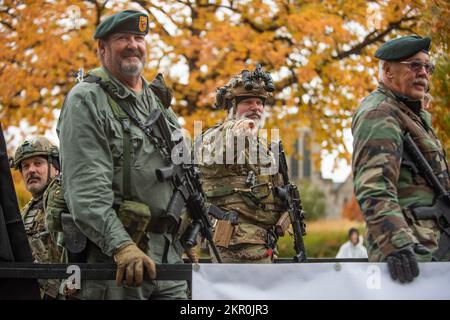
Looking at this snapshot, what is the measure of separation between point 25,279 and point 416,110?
96.0 inches

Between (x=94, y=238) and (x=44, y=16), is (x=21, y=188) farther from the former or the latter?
(x=94, y=238)

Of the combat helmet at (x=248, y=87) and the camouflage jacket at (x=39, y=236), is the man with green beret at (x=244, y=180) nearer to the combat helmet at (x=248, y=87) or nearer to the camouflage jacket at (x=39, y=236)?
the combat helmet at (x=248, y=87)

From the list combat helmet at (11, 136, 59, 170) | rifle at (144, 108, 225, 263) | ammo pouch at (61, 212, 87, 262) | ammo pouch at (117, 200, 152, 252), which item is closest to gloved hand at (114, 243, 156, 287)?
ammo pouch at (117, 200, 152, 252)

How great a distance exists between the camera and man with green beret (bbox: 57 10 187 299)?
512 centimetres

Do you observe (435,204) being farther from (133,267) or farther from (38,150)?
(38,150)

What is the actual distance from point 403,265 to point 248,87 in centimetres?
416

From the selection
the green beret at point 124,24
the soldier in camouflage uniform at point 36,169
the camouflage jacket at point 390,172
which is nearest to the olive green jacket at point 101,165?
the green beret at point 124,24

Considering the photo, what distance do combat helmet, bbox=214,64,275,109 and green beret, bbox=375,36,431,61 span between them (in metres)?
3.08

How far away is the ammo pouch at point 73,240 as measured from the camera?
5367 millimetres

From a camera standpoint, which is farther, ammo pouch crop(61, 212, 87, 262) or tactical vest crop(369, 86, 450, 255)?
tactical vest crop(369, 86, 450, 255)

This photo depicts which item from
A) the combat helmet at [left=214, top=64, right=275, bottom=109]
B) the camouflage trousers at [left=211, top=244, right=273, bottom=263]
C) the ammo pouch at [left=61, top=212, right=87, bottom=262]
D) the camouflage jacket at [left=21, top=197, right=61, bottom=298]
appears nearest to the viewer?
the ammo pouch at [left=61, top=212, right=87, bottom=262]

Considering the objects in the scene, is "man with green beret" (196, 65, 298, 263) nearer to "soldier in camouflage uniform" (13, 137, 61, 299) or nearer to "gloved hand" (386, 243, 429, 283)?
"soldier in camouflage uniform" (13, 137, 61, 299)

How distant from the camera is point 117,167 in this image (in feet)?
17.8
